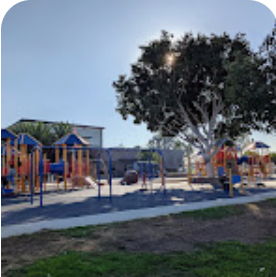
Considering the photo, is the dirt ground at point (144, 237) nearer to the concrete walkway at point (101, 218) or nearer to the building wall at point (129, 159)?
the concrete walkway at point (101, 218)

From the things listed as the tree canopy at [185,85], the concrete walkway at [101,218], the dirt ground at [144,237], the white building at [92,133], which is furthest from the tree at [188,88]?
the white building at [92,133]

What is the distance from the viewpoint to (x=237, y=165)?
18016mm

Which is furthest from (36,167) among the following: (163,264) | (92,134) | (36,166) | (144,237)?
(92,134)

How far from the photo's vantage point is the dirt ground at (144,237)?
513cm

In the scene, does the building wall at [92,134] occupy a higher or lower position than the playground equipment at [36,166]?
higher

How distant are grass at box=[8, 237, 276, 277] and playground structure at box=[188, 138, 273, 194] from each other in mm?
9004

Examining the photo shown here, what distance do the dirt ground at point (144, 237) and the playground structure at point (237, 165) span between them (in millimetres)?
6432

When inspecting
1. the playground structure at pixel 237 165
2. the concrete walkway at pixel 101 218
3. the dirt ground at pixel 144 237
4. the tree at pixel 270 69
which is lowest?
the dirt ground at pixel 144 237

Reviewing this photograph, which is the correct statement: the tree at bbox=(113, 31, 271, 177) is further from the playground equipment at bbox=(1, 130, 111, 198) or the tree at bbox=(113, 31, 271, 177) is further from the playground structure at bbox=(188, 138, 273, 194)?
the playground equipment at bbox=(1, 130, 111, 198)

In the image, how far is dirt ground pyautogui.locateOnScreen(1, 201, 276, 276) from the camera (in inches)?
202

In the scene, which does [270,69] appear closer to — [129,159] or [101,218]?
[101,218]

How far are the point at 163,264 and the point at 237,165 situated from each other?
14.6 meters

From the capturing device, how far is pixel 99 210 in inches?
351

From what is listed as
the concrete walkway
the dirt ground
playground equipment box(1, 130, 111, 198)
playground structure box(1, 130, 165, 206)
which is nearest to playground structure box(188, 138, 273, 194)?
playground structure box(1, 130, 165, 206)
